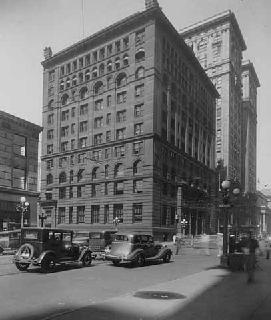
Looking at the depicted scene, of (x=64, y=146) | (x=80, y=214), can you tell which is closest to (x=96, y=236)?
(x=80, y=214)

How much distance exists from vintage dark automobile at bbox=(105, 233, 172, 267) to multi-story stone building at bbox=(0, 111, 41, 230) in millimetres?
18980

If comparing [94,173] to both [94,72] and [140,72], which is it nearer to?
[94,72]

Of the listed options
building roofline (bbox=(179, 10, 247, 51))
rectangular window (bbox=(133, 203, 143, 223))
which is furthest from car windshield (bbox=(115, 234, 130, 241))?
building roofline (bbox=(179, 10, 247, 51))

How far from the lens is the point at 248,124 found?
Answer: 12725cm

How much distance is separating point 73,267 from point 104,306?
35.0 feet

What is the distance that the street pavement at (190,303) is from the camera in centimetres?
1032

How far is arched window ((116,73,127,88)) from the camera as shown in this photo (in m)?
65.2

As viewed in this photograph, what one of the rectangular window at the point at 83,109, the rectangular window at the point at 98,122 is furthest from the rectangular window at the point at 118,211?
the rectangular window at the point at 83,109

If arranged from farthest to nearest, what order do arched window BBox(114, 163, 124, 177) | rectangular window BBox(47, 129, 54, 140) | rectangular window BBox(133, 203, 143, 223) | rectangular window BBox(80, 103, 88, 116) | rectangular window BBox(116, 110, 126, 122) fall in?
rectangular window BBox(47, 129, 54, 140) < rectangular window BBox(80, 103, 88, 116) < rectangular window BBox(116, 110, 126, 122) < arched window BBox(114, 163, 124, 177) < rectangular window BBox(133, 203, 143, 223)

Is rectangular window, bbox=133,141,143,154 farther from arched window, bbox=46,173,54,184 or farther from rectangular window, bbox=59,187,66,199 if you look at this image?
arched window, bbox=46,173,54,184

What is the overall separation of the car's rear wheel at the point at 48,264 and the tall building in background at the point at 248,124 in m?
105

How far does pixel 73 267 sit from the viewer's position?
70.5 ft

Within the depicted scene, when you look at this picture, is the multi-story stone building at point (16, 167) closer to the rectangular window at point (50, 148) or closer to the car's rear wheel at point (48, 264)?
the car's rear wheel at point (48, 264)

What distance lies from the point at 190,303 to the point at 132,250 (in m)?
11.0
